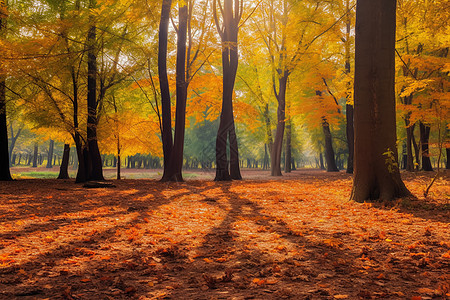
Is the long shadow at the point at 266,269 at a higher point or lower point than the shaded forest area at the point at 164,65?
lower

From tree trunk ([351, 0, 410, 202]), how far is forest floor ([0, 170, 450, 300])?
0.73 m

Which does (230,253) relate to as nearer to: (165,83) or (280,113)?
(165,83)

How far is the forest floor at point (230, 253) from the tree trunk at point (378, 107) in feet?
2.40

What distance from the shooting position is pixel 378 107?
6.97m

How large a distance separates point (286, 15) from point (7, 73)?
1830 cm

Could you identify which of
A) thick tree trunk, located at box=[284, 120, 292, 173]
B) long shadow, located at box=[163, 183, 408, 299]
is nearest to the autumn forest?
long shadow, located at box=[163, 183, 408, 299]

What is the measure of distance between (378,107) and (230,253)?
529 cm

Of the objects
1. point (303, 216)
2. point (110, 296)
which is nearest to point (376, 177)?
point (303, 216)

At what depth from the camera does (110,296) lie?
100 inches

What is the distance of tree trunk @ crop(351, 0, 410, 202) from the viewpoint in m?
6.96

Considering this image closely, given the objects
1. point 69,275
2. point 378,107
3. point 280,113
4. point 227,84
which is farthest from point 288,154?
point 69,275

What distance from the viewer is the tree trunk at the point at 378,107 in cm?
696

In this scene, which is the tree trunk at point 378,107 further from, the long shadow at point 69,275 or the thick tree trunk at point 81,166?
the thick tree trunk at point 81,166

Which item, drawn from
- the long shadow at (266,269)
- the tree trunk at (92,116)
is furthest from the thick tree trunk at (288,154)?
the long shadow at (266,269)
